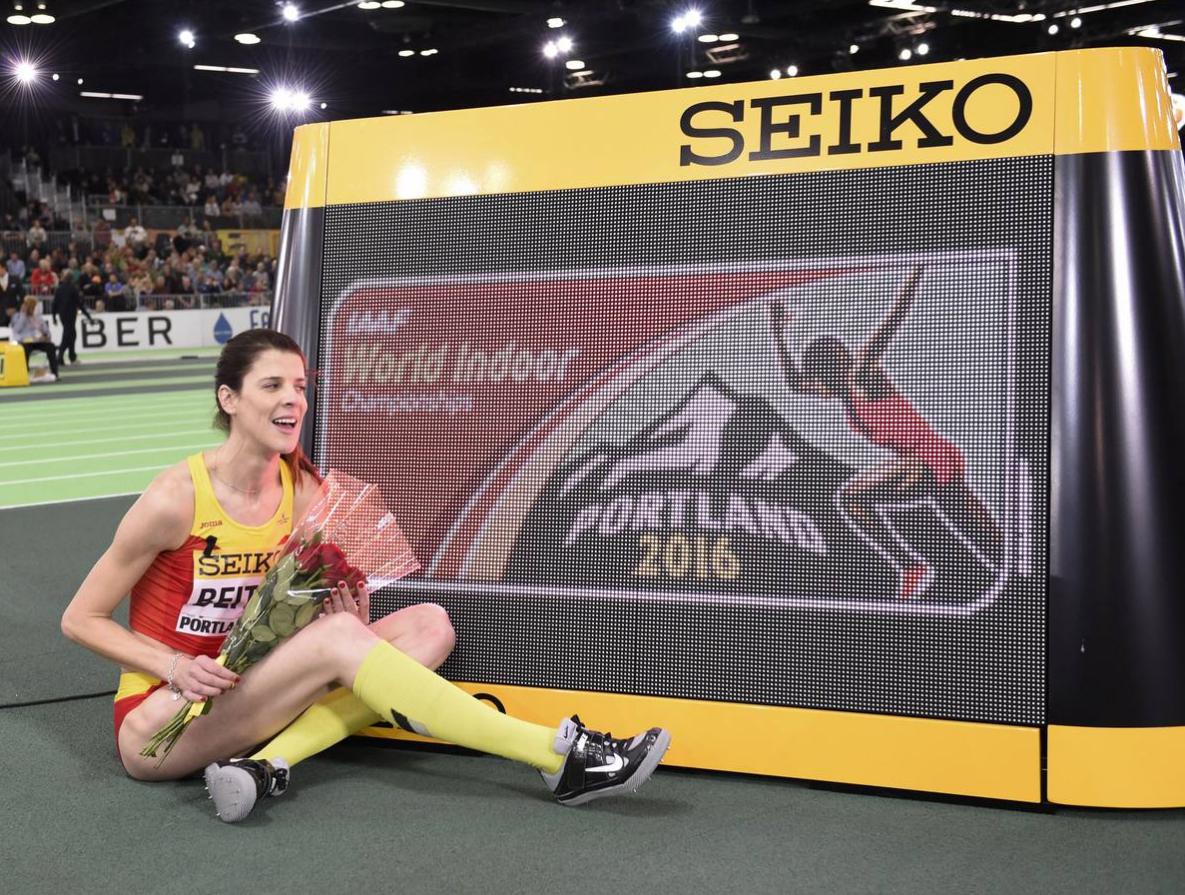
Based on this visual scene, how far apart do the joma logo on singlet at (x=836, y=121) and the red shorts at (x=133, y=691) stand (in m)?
2.10

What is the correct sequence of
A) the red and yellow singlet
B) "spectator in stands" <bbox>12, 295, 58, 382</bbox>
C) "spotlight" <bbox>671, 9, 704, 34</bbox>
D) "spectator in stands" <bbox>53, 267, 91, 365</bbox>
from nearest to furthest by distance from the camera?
the red and yellow singlet → "spectator in stands" <bbox>12, 295, 58, 382</bbox> → "spectator in stands" <bbox>53, 267, 91, 365</bbox> → "spotlight" <bbox>671, 9, 704, 34</bbox>

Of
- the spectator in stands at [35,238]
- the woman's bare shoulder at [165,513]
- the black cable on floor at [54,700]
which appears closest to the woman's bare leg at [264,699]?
the woman's bare shoulder at [165,513]

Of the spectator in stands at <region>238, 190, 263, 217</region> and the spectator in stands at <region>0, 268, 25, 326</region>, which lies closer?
the spectator in stands at <region>0, 268, 25, 326</region>

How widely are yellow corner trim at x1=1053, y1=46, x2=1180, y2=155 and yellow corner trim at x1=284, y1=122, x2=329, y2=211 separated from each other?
2256 mm

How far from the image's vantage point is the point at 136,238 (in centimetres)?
2969

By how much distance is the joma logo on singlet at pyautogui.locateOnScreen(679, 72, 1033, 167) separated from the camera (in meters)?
3.55

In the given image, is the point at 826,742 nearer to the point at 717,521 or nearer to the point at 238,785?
the point at 717,521

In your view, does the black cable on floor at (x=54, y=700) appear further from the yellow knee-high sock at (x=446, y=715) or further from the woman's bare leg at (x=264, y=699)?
the yellow knee-high sock at (x=446, y=715)

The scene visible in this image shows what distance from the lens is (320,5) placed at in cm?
2506

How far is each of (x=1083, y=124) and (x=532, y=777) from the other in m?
2.29

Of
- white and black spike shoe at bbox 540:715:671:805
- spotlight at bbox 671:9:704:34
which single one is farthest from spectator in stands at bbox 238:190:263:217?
white and black spike shoe at bbox 540:715:671:805

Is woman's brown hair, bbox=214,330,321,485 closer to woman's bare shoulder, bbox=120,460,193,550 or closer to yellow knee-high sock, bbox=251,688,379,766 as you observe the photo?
woman's bare shoulder, bbox=120,460,193,550

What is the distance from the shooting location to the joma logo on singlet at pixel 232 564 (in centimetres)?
369

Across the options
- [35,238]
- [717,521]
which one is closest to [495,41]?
[35,238]
